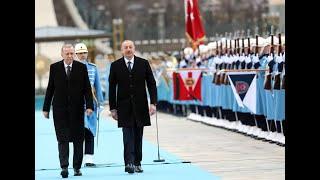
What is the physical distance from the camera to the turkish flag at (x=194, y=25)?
29.9 m

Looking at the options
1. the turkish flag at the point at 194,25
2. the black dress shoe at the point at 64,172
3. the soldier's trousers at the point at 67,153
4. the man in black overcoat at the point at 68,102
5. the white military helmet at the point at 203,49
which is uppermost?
the turkish flag at the point at 194,25

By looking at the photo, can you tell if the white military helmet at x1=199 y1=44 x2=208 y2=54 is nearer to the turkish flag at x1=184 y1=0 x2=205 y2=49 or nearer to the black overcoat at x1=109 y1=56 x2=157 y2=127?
the turkish flag at x1=184 y1=0 x2=205 y2=49

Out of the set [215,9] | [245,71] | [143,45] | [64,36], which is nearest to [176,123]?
[245,71]

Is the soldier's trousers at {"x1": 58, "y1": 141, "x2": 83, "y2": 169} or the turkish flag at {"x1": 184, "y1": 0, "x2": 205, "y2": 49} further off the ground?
the turkish flag at {"x1": 184, "y1": 0, "x2": 205, "y2": 49}

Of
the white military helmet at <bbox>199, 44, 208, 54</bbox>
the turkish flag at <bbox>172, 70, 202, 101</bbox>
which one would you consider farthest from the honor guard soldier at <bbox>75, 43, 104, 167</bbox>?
the turkish flag at <bbox>172, 70, 202, 101</bbox>

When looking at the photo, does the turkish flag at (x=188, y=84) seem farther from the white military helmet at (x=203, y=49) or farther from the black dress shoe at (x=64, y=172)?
the black dress shoe at (x=64, y=172)

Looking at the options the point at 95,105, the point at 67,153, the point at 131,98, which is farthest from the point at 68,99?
the point at 95,105

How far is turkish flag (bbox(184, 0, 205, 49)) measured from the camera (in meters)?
29.9

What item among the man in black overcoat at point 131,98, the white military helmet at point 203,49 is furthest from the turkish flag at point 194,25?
the man in black overcoat at point 131,98

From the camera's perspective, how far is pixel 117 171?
16406mm

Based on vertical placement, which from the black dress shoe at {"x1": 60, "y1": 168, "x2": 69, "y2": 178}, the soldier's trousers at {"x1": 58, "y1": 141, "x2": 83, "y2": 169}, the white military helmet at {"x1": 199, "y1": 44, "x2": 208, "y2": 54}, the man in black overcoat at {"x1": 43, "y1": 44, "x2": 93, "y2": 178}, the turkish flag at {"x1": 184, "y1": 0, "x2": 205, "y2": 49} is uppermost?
the turkish flag at {"x1": 184, "y1": 0, "x2": 205, "y2": 49}

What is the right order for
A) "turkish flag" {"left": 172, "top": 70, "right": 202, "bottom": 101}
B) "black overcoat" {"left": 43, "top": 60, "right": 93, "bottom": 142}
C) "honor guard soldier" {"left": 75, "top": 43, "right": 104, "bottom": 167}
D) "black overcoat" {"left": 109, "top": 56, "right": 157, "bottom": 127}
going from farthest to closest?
"turkish flag" {"left": 172, "top": 70, "right": 202, "bottom": 101}, "honor guard soldier" {"left": 75, "top": 43, "right": 104, "bottom": 167}, "black overcoat" {"left": 109, "top": 56, "right": 157, "bottom": 127}, "black overcoat" {"left": 43, "top": 60, "right": 93, "bottom": 142}

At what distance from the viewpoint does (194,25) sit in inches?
1183
